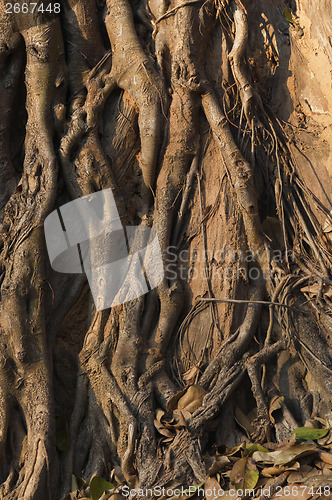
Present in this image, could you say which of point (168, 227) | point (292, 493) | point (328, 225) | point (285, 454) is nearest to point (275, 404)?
point (285, 454)

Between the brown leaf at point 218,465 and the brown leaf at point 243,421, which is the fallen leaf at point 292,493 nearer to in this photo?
the brown leaf at point 218,465

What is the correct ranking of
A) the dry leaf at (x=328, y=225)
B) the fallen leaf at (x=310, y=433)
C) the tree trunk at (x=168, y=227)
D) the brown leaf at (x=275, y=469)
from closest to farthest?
the brown leaf at (x=275, y=469)
the fallen leaf at (x=310, y=433)
the tree trunk at (x=168, y=227)
the dry leaf at (x=328, y=225)

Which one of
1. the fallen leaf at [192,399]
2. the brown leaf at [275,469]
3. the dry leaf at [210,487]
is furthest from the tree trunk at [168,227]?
the brown leaf at [275,469]

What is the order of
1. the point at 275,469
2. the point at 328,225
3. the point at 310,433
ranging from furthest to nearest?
the point at 328,225 → the point at 310,433 → the point at 275,469

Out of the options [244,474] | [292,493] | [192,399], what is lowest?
[292,493]

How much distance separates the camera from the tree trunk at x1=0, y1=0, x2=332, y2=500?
12.2 feet

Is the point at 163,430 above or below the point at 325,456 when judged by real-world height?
above

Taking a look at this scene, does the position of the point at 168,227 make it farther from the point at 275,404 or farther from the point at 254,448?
the point at 254,448

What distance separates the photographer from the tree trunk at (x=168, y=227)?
3707 mm

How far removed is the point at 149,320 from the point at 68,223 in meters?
0.89

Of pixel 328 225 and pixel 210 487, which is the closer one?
pixel 210 487

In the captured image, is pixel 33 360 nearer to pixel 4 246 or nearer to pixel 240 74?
pixel 4 246

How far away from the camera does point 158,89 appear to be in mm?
4242

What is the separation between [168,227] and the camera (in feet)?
13.4
